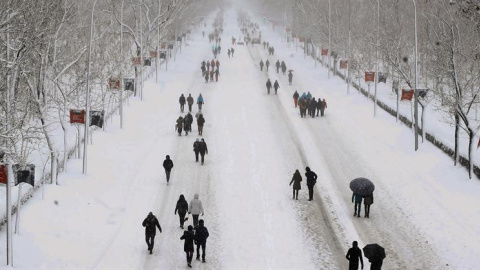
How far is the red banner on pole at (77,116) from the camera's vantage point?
2791cm

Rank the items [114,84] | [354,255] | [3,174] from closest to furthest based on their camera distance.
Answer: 1. [354,255]
2. [3,174]
3. [114,84]

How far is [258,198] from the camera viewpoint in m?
26.1

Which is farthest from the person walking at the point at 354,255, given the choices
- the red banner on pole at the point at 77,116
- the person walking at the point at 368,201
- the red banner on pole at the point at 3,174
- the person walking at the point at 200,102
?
the person walking at the point at 200,102

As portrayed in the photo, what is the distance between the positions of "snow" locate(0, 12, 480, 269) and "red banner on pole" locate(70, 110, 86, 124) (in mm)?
2272

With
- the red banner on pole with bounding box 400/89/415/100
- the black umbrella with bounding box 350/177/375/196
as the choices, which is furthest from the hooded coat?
the red banner on pole with bounding box 400/89/415/100

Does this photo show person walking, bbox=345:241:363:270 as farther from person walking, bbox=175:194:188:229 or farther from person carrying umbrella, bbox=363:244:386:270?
person walking, bbox=175:194:188:229

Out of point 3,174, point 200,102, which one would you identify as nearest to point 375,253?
point 3,174

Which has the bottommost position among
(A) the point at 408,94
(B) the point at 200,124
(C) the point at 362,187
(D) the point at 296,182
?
(D) the point at 296,182

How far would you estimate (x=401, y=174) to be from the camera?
1152 inches

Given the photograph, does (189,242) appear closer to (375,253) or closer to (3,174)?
(375,253)

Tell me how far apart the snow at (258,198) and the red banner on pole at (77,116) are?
2.27 metres

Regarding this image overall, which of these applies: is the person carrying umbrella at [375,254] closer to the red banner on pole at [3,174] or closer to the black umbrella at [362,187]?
the black umbrella at [362,187]

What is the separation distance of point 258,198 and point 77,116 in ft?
26.3

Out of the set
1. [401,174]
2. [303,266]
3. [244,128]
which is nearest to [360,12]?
[244,128]
